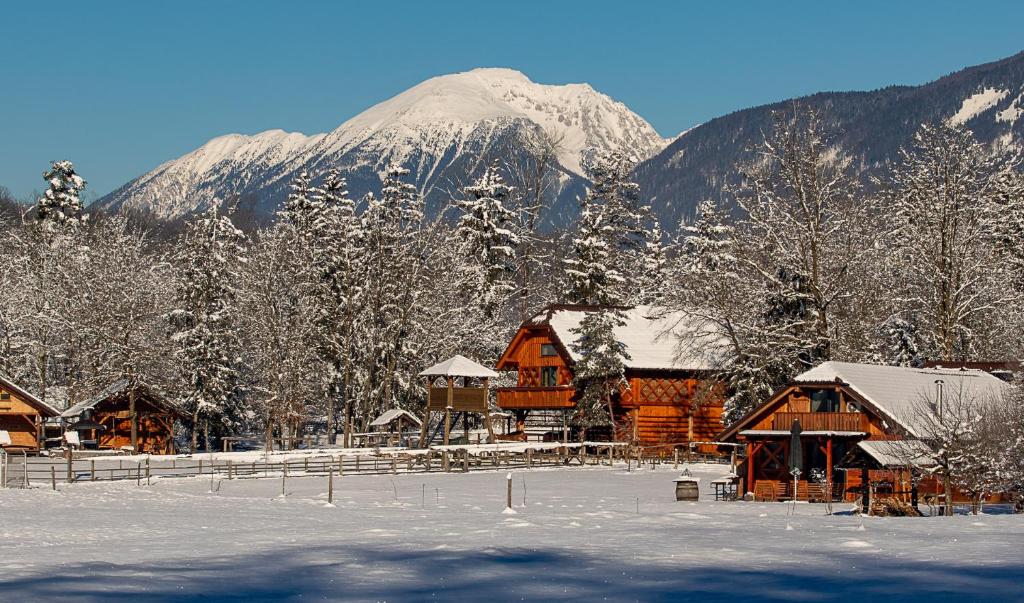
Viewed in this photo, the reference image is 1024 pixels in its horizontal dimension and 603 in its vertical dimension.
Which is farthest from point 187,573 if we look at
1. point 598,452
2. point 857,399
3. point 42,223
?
point 42,223

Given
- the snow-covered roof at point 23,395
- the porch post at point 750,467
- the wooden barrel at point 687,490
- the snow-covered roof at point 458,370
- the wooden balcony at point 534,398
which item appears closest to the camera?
the wooden barrel at point 687,490

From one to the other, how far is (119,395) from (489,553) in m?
54.0

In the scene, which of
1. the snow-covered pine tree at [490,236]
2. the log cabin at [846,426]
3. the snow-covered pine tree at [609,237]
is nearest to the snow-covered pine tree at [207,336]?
the snow-covered pine tree at [490,236]

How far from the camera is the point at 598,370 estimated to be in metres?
68.9

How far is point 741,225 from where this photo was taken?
63.7 m

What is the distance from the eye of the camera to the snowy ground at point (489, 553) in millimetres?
19188

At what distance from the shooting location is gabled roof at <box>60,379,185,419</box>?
71750 mm

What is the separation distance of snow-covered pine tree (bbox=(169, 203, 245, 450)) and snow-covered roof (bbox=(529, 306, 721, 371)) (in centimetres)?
1722

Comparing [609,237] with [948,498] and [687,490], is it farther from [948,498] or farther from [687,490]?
[948,498]

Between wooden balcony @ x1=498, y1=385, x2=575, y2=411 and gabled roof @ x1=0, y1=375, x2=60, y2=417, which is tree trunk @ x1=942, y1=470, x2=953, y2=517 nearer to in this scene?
wooden balcony @ x1=498, y1=385, x2=575, y2=411

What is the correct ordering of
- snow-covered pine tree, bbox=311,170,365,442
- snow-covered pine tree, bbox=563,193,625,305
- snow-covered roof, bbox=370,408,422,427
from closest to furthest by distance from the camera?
snow-covered roof, bbox=370,408,422,427 → snow-covered pine tree, bbox=311,170,365,442 → snow-covered pine tree, bbox=563,193,625,305

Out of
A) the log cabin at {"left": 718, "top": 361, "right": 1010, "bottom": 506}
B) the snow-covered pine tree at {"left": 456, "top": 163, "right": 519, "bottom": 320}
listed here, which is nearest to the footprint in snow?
the log cabin at {"left": 718, "top": 361, "right": 1010, "bottom": 506}

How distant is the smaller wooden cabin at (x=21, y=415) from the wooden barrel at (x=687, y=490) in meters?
36.6

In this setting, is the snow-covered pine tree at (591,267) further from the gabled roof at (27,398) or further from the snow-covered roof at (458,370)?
the gabled roof at (27,398)
